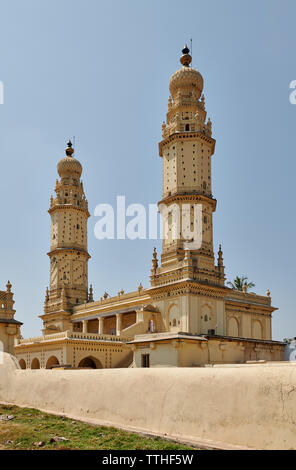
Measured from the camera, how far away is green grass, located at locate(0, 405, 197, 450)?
A: 44.8 feet

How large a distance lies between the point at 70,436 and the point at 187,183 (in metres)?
24.9

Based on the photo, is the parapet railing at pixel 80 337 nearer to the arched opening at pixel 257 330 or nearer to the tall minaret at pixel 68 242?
the arched opening at pixel 257 330

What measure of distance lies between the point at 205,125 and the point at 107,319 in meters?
20.4

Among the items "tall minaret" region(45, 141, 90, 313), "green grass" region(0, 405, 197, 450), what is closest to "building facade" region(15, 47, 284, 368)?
"tall minaret" region(45, 141, 90, 313)

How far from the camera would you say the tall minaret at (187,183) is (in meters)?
35.5

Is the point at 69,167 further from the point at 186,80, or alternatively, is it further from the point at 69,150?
the point at 186,80

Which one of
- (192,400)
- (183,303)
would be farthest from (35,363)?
(192,400)

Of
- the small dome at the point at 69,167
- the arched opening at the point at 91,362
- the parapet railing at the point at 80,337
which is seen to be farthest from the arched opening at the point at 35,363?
the small dome at the point at 69,167

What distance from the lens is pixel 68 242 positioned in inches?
2087

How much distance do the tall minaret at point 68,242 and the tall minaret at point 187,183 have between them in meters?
17.2
